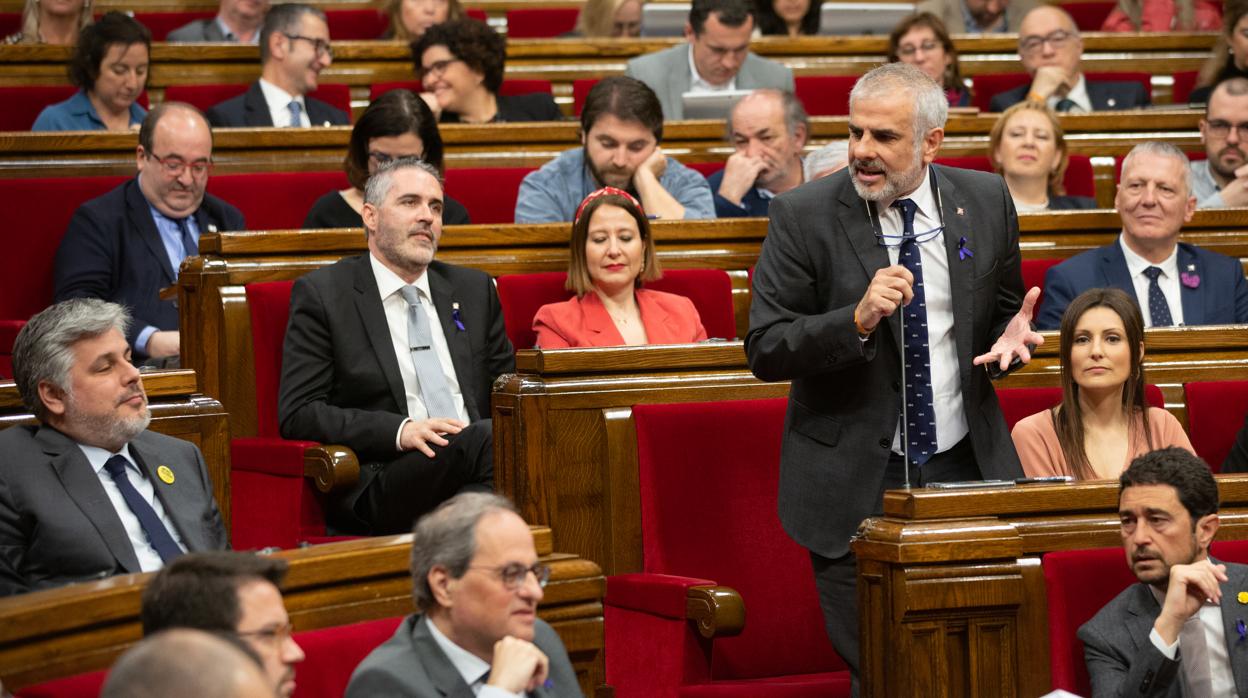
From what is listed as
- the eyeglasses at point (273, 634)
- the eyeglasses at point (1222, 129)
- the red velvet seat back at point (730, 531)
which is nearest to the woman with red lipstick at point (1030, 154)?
the eyeglasses at point (1222, 129)

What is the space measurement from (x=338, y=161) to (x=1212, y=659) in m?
1.78

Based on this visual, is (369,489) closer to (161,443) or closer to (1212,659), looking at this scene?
(161,443)

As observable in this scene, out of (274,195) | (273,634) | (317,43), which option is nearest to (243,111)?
(317,43)

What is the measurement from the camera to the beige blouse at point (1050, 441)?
178 cm

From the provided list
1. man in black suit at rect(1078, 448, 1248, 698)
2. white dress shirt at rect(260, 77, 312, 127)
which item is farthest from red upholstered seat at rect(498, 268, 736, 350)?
man in black suit at rect(1078, 448, 1248, 698)

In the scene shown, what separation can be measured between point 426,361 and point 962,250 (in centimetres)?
81

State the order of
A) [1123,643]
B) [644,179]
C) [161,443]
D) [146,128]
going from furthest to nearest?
[644,179]
[146,128]
[161,443]
[1123,643]

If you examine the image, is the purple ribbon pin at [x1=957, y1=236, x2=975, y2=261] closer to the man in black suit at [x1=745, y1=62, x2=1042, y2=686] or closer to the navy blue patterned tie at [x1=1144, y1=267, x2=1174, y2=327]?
the man in black suit at [x1=745, y1=62, x2=1042, y2=686]

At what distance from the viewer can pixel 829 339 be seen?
145 cm

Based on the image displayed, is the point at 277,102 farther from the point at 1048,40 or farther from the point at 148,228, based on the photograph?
the point at 1048,40

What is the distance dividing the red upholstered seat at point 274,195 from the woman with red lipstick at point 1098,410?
1.34m

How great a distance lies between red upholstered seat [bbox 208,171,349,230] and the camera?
269cm

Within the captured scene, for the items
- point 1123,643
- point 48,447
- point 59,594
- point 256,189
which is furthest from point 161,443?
point 256,189

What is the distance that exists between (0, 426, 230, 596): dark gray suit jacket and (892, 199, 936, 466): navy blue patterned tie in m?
0.68
